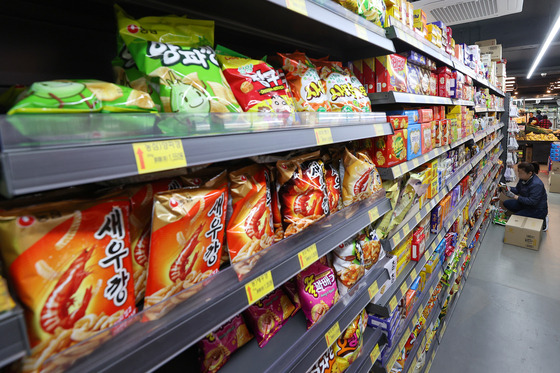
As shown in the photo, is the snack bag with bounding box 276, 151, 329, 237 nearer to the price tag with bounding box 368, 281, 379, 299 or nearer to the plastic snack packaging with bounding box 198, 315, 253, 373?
the plastic snack packaging with bounding box 198, 315, 253, 373

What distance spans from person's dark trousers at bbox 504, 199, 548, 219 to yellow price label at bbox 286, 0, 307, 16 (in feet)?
17.9

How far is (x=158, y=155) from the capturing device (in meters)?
0.52

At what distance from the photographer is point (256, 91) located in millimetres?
869

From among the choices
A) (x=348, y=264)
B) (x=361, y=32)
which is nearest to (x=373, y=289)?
(x=348, y=264)

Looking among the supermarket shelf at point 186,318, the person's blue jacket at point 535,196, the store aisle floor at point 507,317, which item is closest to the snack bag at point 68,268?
the supermarket shelf at point 186,318

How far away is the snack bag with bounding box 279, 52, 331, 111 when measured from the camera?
3.49 ft

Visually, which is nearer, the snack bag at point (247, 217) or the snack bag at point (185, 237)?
the snack bag at point (185, 237)

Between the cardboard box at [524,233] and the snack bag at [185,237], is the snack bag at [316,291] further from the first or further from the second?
the cardboard box at [524,233]

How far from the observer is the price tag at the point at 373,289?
1.25m

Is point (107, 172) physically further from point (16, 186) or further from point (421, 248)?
point (421, 248)

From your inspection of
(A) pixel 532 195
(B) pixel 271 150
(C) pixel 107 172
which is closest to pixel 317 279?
(B) pixel 271 150

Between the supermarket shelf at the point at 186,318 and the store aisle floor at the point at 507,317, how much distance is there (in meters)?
2.17

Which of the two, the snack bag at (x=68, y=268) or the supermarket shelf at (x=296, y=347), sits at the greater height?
the snack bag at (x=68, y=268)

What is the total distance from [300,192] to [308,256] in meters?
0.22
